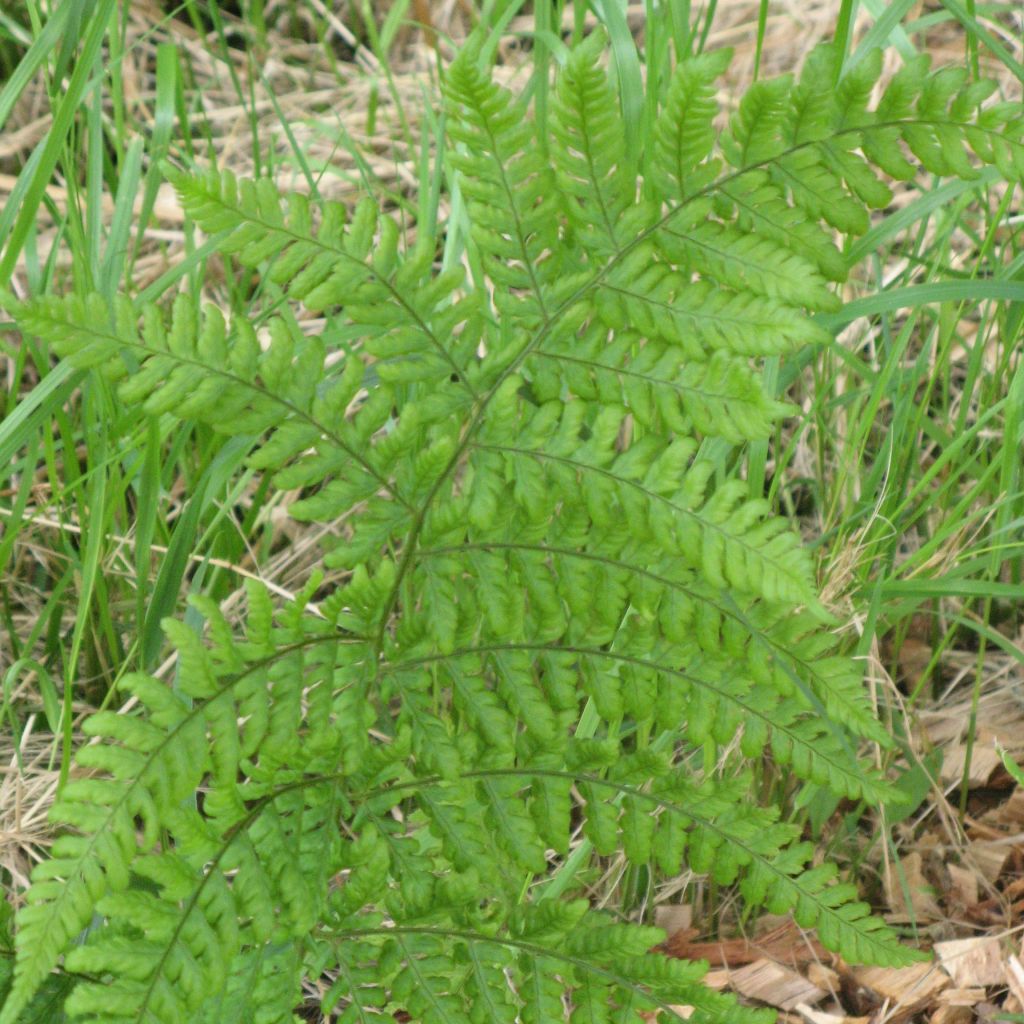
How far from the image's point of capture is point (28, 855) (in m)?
2.07

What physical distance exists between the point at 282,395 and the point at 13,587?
1.30m

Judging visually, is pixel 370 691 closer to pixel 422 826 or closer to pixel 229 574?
pixel 422 826

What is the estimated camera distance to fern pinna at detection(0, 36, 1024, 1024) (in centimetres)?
133

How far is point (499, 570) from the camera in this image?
146 cm

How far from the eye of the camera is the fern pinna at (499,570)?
133 centimetres

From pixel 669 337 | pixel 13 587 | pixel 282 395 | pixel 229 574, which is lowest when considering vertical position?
pixel 13 587

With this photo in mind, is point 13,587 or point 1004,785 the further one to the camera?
point 13,587

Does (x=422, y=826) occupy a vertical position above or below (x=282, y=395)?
below

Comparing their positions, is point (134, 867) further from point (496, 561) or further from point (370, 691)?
point (496, 561)

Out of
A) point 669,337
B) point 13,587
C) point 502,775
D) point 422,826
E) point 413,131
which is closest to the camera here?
point 669,337

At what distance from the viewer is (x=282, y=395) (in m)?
1.40

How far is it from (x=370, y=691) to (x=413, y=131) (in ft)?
7.89

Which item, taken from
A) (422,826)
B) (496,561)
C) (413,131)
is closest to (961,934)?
(422,826)

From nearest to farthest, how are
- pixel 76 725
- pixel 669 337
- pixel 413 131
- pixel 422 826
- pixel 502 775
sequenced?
1. pixel 669 337
2. pixel 502 775
3. pixel 422 826
4. pixel 76 725
5. pixel 413 131
